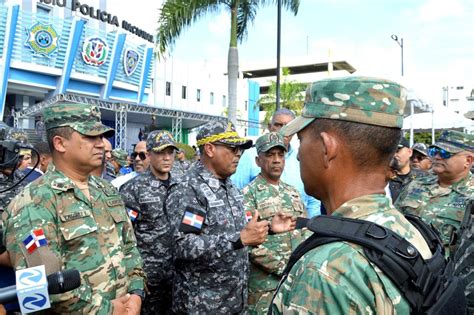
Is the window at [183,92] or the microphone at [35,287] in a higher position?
the window at [183,92]

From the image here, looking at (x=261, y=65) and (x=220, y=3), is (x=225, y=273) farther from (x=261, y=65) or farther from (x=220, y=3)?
(x=261, y=65)

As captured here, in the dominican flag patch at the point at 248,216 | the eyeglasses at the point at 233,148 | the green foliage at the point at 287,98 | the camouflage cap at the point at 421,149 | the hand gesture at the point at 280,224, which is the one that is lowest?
the dominican flag patch at the point at 248,216

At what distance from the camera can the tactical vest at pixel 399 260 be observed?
1159 mm

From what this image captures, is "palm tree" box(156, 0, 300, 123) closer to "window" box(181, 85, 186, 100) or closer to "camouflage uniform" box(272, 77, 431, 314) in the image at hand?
"camouflage uniform" box(272, 77, 431, 314)

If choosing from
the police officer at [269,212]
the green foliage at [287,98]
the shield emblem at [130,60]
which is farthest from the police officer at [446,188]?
the green foliage at [287,98]

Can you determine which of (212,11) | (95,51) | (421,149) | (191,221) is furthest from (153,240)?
(95,51)

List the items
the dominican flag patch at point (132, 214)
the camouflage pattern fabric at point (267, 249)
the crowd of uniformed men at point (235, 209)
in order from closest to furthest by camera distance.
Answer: the crowd of uniformed men at point (235, 209) < the camouflage pattern fabric at point (267, 249) < the dominican flag patch at point (132, 214)

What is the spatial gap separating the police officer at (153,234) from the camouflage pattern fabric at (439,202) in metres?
2.37

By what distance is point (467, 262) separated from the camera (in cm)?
255

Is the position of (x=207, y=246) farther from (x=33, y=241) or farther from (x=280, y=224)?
(x=33, y=241)

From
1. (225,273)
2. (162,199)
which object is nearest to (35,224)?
(225,273)

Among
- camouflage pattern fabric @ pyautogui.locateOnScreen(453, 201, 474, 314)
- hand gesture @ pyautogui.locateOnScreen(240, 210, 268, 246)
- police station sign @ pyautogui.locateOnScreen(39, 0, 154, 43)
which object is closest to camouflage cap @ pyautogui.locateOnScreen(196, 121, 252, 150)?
hand gesture @ pyautogui.locateOnScreen(240, 210, 268, 246)

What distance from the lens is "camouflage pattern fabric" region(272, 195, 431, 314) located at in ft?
3.68

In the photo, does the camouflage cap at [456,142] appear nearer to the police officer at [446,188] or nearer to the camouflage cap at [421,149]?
the police officer at [446,188]
